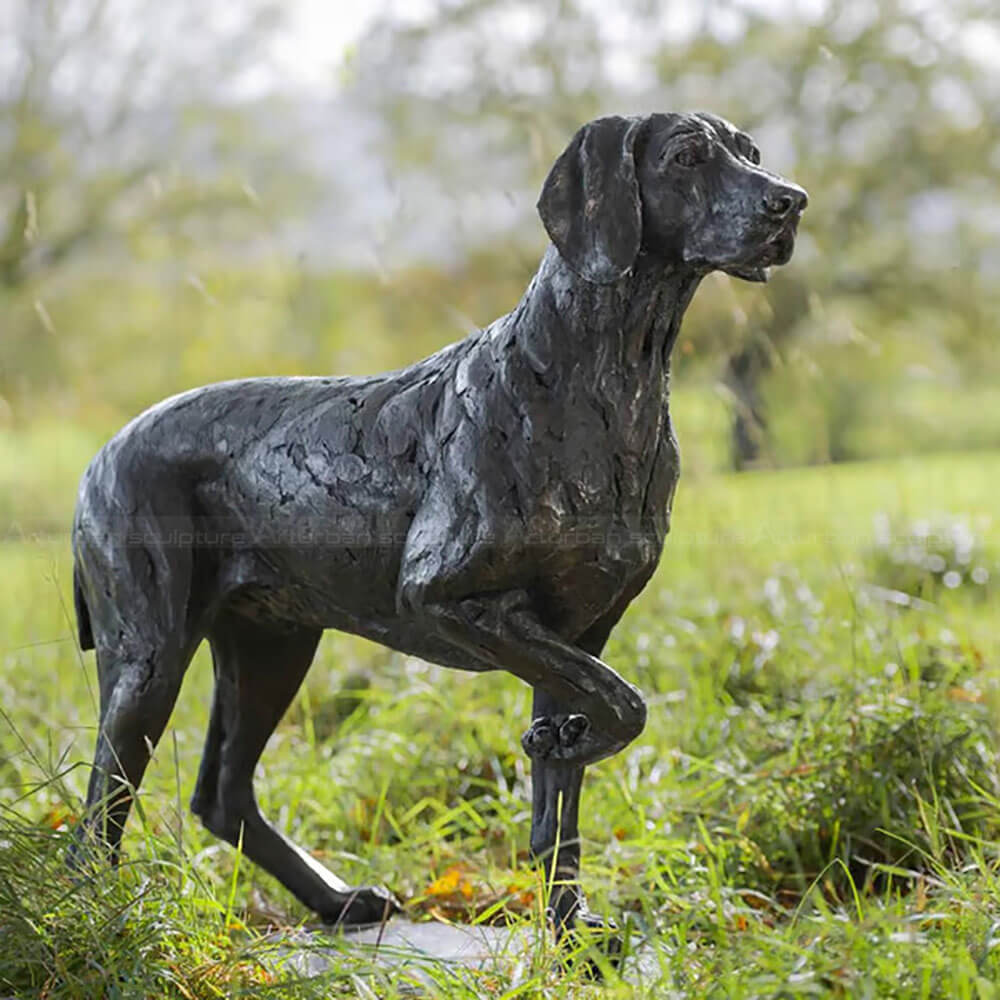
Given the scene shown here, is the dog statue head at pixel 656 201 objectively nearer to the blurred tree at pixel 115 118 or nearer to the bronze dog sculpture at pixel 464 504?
the bronze dog sculpture at pixel 464 504

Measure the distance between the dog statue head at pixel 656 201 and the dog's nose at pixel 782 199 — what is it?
22 mm

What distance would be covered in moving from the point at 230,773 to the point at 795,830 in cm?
149

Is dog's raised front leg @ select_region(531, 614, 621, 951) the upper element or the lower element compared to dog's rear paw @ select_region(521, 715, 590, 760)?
lower

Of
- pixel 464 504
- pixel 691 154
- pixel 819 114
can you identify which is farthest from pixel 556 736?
pixel 819 114

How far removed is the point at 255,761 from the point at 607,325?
4.76 ft

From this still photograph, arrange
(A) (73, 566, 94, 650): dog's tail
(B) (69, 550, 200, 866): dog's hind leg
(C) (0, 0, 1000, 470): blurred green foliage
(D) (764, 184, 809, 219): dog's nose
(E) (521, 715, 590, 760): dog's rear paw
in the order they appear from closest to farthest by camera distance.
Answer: (D) (764, 184, 809, 219): dog's nose < (E) (521, 715, 590, 760): dog's rear paw < (B) (69, 550, 200, 866): dog's hind leg < (A) (73, 566, 94, 650): dog's tail < (C) (0, 0, 1000, 470): blurred green foliage

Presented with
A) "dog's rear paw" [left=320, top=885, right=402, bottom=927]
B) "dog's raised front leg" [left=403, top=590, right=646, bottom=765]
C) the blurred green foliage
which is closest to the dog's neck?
"dog's raised front leg" [left=403, top=590, right=646, bottom=765]

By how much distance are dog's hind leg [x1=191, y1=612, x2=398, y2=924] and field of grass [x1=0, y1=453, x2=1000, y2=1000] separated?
0.16 meters

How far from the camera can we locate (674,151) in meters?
2.49

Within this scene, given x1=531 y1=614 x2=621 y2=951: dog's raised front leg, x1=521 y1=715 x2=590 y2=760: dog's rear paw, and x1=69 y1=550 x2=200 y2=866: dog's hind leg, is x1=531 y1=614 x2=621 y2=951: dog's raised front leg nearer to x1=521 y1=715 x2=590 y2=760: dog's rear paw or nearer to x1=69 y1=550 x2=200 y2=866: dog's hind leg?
x1=521 y1=715 x2=590 y2=760: dog's rear paw

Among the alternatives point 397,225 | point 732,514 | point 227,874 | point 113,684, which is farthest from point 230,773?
point 732,514

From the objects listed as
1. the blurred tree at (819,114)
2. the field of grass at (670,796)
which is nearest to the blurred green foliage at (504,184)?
the blurred tree at (819,114)

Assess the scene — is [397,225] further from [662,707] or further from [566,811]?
[566,811]

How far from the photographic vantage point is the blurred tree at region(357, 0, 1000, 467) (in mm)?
12547
